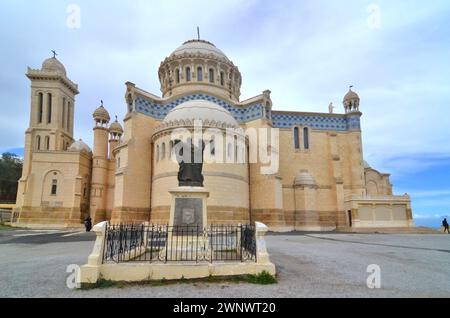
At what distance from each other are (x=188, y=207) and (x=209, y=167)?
14905 mm

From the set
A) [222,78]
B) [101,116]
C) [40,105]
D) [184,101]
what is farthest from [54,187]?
[222,78]

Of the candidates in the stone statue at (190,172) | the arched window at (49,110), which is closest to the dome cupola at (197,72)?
the arched window at (49,110)

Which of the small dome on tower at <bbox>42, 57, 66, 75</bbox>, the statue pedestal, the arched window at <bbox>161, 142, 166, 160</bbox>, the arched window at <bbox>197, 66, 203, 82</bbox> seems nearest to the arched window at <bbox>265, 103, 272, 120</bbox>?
the arched window at <bbox>197, 66, 203, 82</bbox>

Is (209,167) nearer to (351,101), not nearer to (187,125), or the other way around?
(187,125)

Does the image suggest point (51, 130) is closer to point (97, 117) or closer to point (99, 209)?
point (97, 117)

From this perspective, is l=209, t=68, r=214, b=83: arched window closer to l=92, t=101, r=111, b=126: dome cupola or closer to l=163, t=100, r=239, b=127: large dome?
l=163, t=100, r=239, b=127: large dome

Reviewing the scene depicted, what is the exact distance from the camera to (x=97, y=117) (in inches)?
1523

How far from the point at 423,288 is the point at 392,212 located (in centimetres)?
2773

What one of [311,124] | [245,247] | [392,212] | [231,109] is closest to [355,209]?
[392,212]

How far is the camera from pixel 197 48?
36.0m

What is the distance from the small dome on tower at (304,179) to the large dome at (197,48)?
56.8 ft

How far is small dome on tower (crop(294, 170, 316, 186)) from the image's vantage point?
31.6 metres

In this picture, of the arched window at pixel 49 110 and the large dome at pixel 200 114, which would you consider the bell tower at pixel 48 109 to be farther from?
the large dome at pixel 200 114

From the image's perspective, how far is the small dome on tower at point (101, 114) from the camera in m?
38.6
